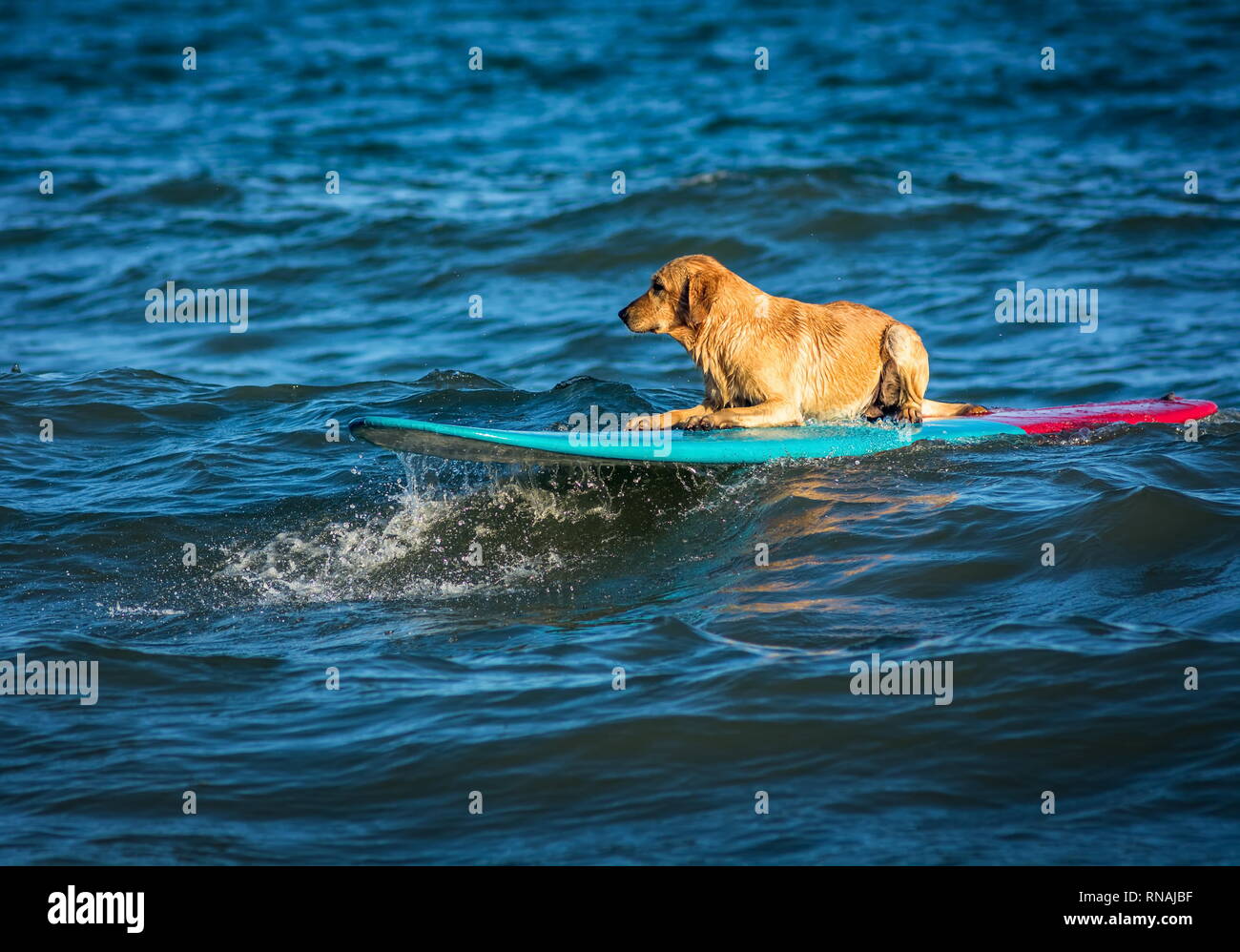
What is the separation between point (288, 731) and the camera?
16.9 feet

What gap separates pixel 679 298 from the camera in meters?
7.83

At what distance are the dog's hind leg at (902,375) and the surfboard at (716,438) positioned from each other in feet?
0.47

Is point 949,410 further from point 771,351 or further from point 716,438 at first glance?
point 716,438

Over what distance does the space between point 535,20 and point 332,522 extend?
72.7ft

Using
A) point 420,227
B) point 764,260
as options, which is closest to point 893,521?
point 764,260

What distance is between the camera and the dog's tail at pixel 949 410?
880cm

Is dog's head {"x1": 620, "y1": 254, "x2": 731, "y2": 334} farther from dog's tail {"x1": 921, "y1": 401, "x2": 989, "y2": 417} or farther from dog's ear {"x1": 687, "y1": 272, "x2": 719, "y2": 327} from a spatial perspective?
dog's tail {"x1": 921, "y1": 401, "x2": 989, "y2": 417}

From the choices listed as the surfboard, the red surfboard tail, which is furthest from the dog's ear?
the red surfboard tail

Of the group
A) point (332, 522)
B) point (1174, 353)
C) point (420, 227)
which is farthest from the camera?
point (420, 227)

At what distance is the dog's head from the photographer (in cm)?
777

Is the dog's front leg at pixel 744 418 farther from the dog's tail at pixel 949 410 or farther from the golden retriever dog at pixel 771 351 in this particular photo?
the dog's tail at pixel 949 410

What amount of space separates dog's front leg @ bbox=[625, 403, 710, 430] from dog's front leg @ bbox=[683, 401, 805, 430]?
174mm
